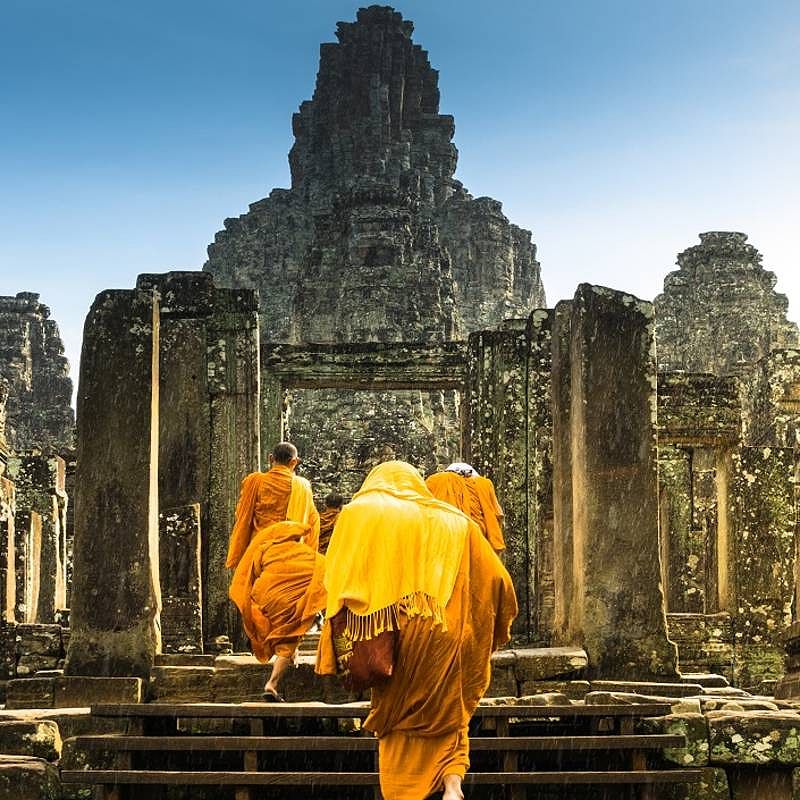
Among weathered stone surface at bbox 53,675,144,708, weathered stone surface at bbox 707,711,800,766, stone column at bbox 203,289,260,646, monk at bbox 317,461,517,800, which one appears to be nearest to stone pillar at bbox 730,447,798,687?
stone column at bbox 203,289,260,646

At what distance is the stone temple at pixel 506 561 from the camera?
7.46 meters

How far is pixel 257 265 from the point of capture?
5069 cm

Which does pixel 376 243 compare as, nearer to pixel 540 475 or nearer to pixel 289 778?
pixel 540 475

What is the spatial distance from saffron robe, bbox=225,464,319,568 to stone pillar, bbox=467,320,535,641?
469 cm

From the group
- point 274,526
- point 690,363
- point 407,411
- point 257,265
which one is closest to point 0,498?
point 274,526

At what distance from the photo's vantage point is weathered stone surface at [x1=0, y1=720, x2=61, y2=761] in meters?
7.70

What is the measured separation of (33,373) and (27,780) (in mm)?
35767

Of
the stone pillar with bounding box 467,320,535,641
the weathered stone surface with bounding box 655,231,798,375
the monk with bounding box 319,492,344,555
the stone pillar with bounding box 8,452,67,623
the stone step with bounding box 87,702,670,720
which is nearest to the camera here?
the stone step with bounding box 87,702,670,720

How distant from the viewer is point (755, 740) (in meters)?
7.65

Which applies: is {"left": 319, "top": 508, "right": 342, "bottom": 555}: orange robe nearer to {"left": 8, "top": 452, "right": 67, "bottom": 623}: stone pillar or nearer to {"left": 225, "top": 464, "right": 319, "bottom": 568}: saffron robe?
{"left": 225, "top": 464, "right": 319, "bottom": 568}: saffron robe

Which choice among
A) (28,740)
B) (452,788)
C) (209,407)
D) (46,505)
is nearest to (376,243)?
(46,505)

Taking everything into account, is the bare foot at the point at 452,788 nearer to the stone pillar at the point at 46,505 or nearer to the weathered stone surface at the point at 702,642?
the weathered stone surface at the point at 702,642

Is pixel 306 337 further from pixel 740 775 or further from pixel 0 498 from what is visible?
pixel 740 775

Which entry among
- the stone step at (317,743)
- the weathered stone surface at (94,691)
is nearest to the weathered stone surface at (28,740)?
the stone step at (317,743)
